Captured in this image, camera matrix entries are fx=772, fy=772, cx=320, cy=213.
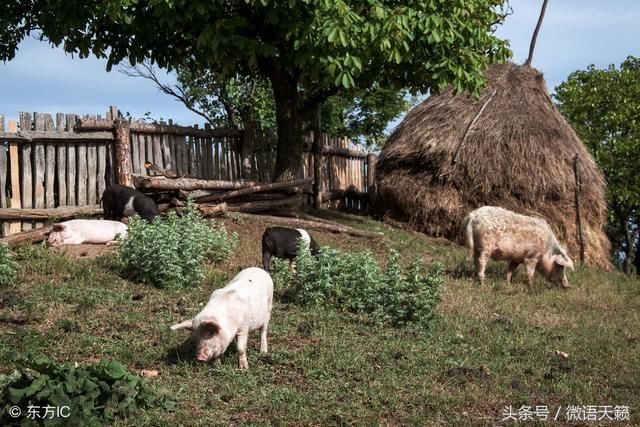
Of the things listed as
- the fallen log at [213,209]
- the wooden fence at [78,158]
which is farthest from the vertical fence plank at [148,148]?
the fallen log at [213,209]

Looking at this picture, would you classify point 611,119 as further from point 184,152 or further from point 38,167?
point 38,167

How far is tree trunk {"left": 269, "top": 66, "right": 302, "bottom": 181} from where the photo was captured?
15938 millimetres

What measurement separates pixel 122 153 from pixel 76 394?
987cm

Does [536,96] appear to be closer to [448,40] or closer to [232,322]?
[448,40]

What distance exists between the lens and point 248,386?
5.82 meters

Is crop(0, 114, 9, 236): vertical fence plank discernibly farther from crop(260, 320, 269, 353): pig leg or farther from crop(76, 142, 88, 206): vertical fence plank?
crop(260, 320, 269, 353): pig leg

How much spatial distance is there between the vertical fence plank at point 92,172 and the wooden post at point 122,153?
1.30 feet

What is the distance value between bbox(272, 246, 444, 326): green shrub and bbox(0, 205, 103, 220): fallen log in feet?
19.5

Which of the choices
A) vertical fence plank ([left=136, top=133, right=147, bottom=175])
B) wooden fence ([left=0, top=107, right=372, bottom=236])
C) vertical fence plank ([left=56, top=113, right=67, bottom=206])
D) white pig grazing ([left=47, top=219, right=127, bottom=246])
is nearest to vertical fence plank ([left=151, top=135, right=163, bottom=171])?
wooden fence ([left=0, top=107, right=372, bottom=236])

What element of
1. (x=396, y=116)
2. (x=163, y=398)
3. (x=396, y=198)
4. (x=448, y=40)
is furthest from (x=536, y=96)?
A: (x=163, y=398)

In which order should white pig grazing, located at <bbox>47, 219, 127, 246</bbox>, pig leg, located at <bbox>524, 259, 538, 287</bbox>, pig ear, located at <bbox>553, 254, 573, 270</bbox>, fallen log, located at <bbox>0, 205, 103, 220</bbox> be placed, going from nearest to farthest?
white pig grazing, located at <bbox>47, 219, 127, 246</bbox>
pig ear, located at <bbox>553, 254, 573, 270</bbox>
pig leg, located at <bbox>524, 259, 538, 287</bbox>
fallen log, located at <bbox>0, 205, 103, 220</bbox>

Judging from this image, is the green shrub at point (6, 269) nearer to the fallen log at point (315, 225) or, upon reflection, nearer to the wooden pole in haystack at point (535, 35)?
the fallen log at point (315, 225)

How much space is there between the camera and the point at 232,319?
6121 mm

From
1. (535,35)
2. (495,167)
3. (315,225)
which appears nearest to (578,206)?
(495,167)
